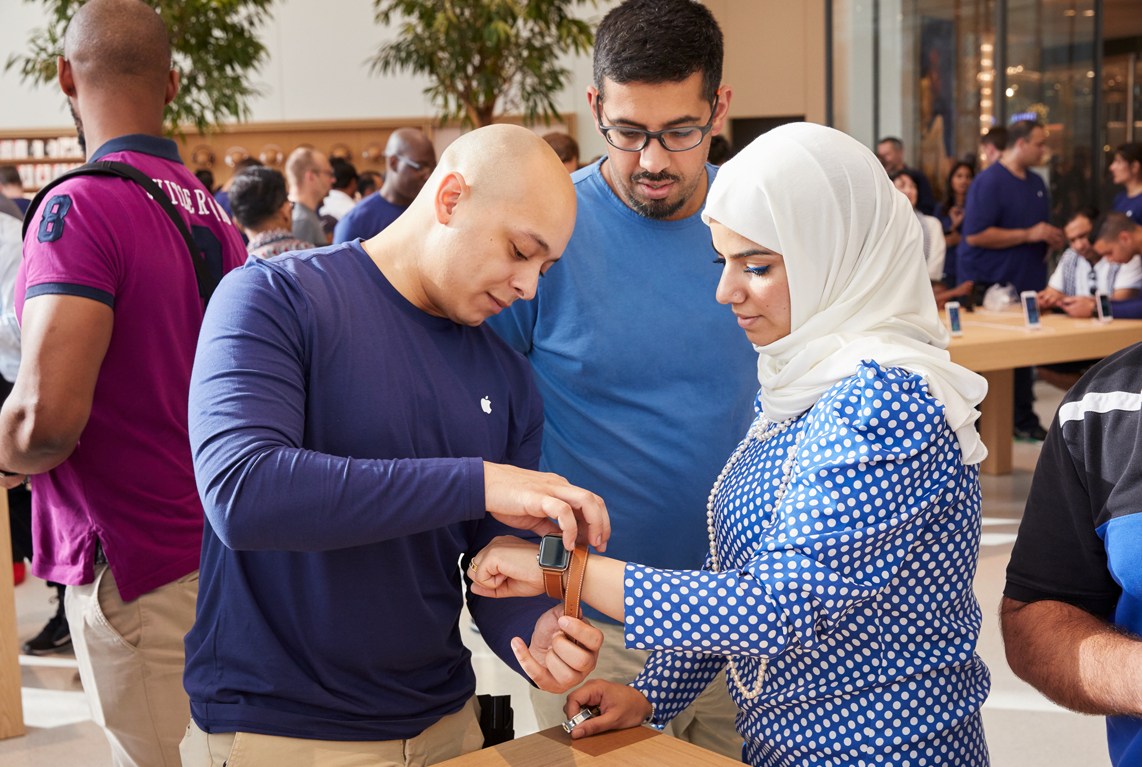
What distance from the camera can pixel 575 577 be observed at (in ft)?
4.68

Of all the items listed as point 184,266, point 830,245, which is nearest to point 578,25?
point 184,266

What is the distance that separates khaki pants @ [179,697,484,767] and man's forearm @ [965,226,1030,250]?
6.53 meters

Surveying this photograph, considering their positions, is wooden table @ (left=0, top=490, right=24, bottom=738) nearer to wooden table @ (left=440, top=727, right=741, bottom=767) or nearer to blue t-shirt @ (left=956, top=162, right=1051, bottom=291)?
wooden table @ (left=440, top=727, right=741, bottom=767)

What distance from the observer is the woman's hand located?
56.9 inches

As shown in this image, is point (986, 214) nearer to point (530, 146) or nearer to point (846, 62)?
point (846, 62)

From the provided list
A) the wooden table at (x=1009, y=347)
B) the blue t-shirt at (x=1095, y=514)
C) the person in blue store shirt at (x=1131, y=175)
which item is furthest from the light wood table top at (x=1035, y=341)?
the blue t-shirt at (x=1095, y=514)

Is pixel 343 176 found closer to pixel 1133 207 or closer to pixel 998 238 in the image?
pixel 998 238

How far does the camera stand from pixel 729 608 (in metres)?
1.39

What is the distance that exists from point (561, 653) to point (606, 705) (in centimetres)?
16

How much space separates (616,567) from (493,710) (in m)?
0.44

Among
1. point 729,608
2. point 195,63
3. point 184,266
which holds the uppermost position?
point 195,63

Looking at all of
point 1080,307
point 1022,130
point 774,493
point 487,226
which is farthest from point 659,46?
point 1022,130

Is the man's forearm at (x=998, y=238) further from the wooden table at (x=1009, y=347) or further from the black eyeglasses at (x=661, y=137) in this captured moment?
the black eyeglasses at (x=661, y=137)

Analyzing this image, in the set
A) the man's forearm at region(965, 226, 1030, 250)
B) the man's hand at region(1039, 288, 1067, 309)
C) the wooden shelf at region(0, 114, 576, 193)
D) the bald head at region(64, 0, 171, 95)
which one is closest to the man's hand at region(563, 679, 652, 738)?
the bald head at region(64, 0, 171, 95)
